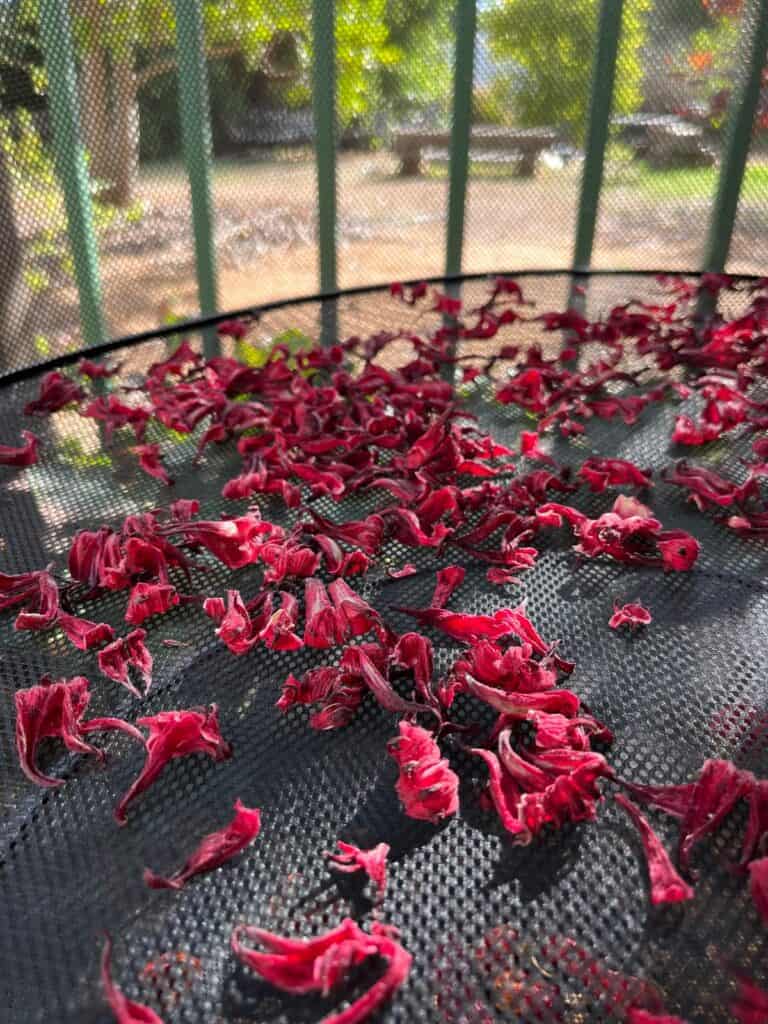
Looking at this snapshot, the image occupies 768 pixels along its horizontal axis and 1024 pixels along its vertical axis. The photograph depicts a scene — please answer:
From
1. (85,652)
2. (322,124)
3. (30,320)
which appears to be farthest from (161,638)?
(322,124)

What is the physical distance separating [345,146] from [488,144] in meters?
0.41

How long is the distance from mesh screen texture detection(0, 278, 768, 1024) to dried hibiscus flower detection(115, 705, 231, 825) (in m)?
0.01

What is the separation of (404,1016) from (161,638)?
0.44 m

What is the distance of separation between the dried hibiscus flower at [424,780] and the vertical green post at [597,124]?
157cm

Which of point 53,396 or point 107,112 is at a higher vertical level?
point 107,112

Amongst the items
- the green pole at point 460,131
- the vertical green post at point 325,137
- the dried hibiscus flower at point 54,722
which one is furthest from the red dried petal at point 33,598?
the green pole at point 460,131

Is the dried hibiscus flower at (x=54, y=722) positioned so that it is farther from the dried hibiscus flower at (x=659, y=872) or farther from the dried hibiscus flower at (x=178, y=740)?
the dried hibiscus flower at (x=659, y=872)

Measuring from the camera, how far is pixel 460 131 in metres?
2.15

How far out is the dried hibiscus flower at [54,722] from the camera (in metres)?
0.68

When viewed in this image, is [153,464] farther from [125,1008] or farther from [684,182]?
[684,182]

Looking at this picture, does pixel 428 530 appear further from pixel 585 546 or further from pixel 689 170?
pixel 689 170

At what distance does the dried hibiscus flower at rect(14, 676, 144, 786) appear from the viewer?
683 millimetres

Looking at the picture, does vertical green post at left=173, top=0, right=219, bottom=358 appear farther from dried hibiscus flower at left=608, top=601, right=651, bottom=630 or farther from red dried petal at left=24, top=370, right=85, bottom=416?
dried hibiscus flower at left=608, top=601, right=651, bottom=630

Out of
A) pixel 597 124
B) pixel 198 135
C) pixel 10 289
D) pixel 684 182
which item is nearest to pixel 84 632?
pixel 10 289
